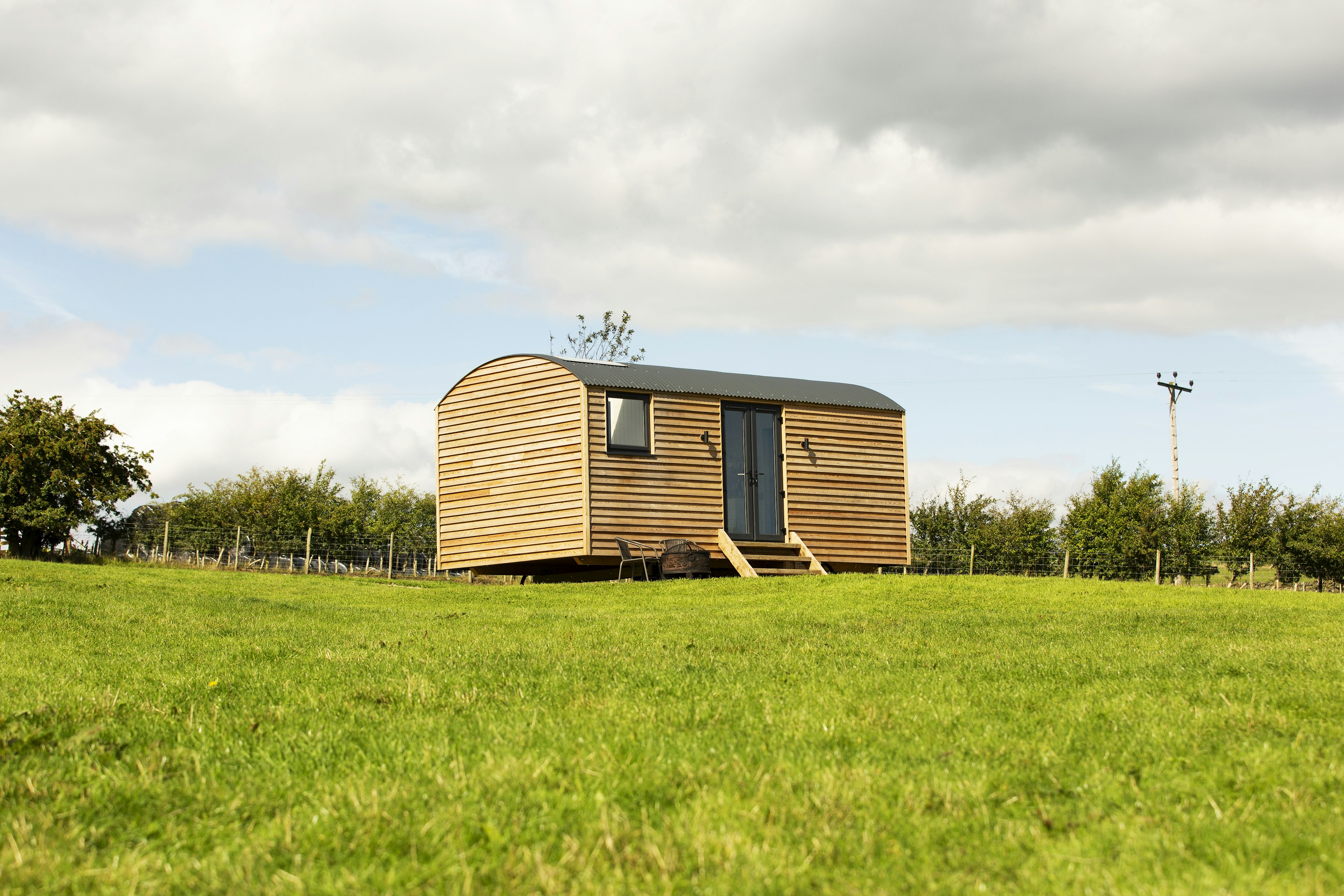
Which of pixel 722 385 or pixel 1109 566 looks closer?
pixel 722 385

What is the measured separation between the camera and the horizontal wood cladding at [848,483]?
23219 millimetres

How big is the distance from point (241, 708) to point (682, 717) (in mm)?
2347

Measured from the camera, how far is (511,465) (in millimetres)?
22266

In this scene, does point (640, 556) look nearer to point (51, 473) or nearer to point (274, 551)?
point (51, 473)

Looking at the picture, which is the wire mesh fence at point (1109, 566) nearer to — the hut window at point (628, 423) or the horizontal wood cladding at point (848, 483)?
the horizontal wood cladding at point (848, 483)

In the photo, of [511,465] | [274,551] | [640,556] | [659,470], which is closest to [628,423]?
[659,470]

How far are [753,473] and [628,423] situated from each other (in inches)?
123

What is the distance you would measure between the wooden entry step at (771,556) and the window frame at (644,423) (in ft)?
7.99

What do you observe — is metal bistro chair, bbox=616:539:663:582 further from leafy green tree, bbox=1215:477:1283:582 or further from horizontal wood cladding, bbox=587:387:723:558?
leafy green tree, bbox=1215:477:1283:582

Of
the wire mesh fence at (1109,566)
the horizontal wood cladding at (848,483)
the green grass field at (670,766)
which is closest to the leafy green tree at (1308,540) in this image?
the wire mesh fence at (1109,566)

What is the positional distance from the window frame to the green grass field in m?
13.2

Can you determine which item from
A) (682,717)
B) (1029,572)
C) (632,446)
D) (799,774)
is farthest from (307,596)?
(1029,572)

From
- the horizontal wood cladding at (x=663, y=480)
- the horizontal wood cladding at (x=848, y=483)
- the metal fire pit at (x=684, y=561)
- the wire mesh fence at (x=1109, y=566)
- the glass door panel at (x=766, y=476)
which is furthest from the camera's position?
the wire mesh fence at (x=1109, y=566)

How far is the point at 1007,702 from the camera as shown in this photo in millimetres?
5605
